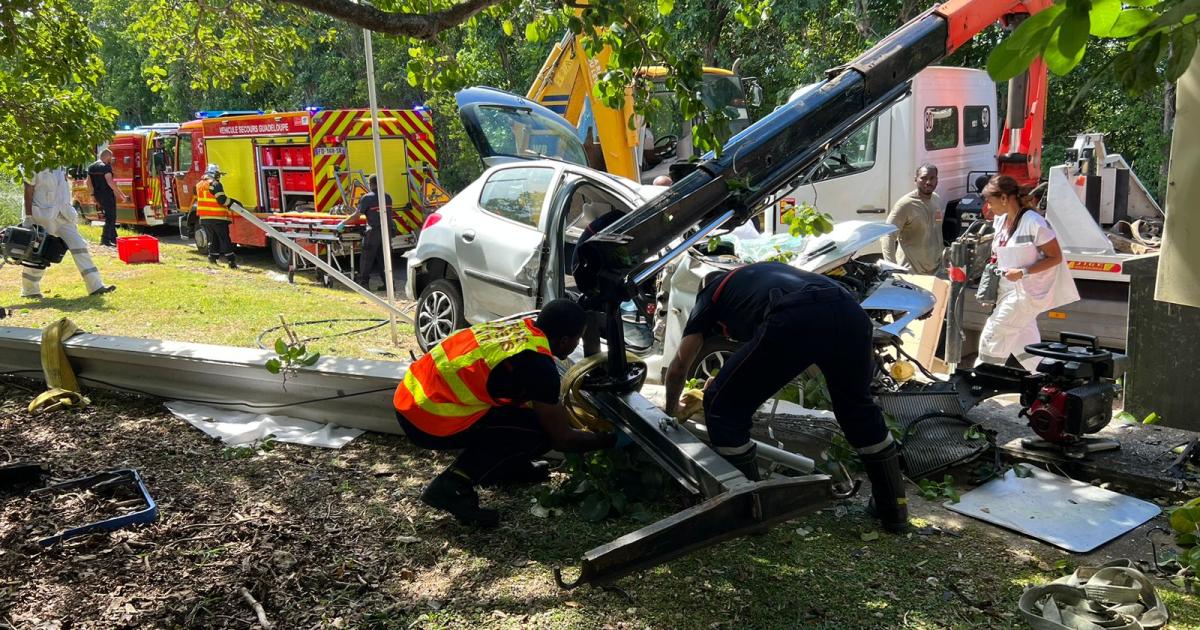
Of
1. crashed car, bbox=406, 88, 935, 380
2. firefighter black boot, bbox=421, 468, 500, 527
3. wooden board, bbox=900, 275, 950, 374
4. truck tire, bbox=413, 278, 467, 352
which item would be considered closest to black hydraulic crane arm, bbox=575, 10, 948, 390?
firefighter black boot, bbox=421, 468, 500, 527

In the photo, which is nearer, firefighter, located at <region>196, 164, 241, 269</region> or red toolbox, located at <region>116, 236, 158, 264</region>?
red toolbox, located at <region>116, 236, 158, 264</region>

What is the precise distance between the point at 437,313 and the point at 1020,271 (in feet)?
15.3

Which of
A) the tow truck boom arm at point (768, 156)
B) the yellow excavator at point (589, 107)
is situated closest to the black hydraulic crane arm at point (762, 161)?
the tow truck boom arm at point (768, 156)

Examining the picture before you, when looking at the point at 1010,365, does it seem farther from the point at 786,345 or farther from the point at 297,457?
the point at 297,457

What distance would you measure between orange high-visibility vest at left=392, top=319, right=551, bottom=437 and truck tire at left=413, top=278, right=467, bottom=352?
378 centimetres

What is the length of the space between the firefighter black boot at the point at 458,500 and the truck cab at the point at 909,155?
18.9 ft

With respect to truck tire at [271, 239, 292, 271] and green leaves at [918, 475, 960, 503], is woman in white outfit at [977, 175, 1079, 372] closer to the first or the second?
green leaves at [918, 475, 960, 503]

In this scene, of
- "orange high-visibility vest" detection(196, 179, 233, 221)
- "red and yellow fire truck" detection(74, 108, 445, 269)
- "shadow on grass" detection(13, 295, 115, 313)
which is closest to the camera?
"shadow on grass" detection(13, 295, 115, 313)

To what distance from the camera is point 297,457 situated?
5.16 meters

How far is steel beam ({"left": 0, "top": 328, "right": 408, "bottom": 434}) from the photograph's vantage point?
17.7 ft

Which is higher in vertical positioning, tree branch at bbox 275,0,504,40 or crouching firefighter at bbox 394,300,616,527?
tree branch at bbox 275,0,504,40

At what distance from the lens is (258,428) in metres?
5.55

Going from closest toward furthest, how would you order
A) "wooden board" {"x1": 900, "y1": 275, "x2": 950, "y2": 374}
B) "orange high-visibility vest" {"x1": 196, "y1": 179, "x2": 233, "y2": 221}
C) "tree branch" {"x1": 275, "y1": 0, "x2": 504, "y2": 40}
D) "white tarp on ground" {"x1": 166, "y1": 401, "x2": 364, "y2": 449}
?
"tree branch" {"x1": 275, "y1": 0, "x2": 504, "y2": 40}
"white tarp on ground" {"x1": 166, "y1": 401, "x2": 364, "y2": 449}
"wooden board" {"x1": 900, "y1": 275, "x2": 950, "y2": 374}
"orange high-visibility vest" {"x1": 196, "y1": 179, "x2": 233, "y2": 221}

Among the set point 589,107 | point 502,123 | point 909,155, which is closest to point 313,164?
point 589,107
